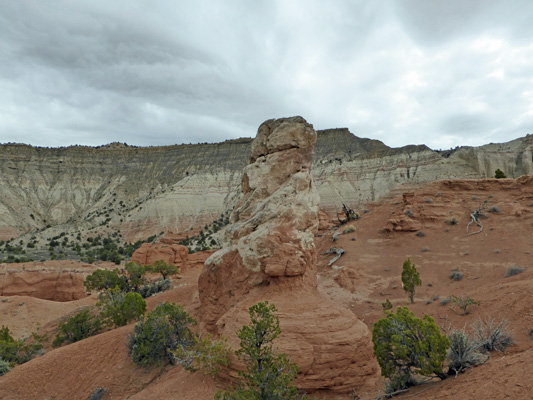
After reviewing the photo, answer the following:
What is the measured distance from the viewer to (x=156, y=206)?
59.7 m

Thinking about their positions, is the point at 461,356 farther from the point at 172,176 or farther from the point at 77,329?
the point at 172,176

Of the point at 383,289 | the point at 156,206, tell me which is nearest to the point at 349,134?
the point at 156,206

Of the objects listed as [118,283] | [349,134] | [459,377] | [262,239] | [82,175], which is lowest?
[118,283]

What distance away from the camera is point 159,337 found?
31.5 ft

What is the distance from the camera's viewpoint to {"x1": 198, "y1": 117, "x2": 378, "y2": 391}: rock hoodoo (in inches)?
282

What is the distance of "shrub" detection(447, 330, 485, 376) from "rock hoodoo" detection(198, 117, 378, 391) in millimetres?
2094

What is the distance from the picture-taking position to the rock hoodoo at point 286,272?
282 inches

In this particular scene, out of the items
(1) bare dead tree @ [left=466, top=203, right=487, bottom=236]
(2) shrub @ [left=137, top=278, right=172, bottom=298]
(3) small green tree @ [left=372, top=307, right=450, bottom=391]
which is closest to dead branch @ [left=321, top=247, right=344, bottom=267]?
(1) bare dead tree @ [left=466, top=203, right=487, bottom=236]

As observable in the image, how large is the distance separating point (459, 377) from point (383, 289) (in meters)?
13.0

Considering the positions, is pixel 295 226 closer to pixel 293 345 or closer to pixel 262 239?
pixel 262 239

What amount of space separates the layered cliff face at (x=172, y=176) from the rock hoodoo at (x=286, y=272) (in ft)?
124

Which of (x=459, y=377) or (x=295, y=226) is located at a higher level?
(x=295, y=226)

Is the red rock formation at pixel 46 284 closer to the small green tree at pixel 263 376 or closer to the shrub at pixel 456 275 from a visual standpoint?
the small green tree at pixel 263 376

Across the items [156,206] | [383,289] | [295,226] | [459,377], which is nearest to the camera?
[459,377]
